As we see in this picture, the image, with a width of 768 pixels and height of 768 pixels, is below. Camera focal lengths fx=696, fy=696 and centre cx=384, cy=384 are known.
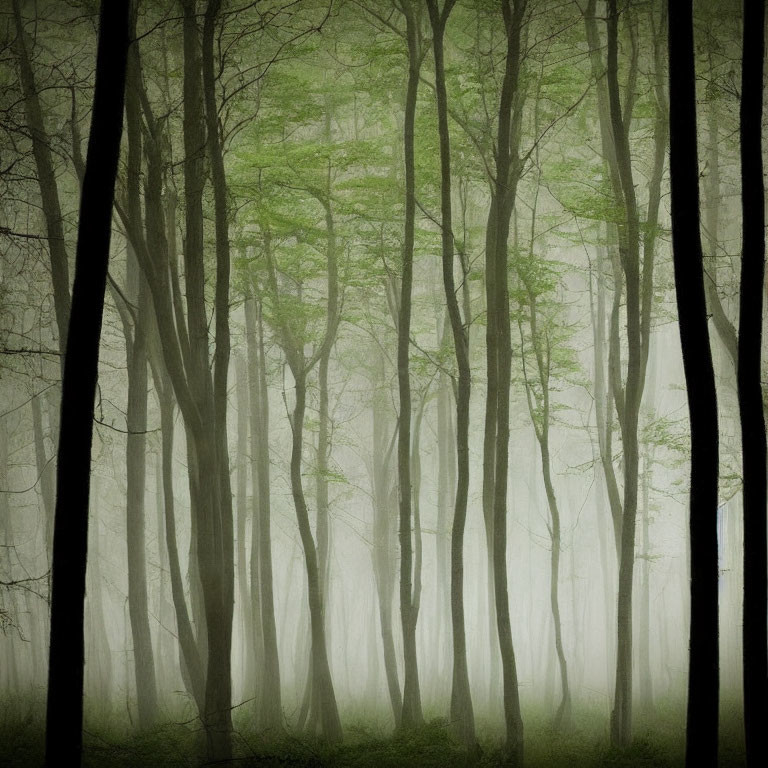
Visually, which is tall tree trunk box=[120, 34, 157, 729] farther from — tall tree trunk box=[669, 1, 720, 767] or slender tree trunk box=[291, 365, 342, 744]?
tall tree trunk box=[669, 1, 720, 767]

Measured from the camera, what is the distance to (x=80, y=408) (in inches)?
184

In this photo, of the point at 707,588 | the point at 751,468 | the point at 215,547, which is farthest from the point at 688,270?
the point at 215,547

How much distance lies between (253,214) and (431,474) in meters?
10.3

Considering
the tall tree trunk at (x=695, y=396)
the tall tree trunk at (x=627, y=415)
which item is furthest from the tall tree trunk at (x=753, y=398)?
the tall tree trunk at (x=627, y=415)

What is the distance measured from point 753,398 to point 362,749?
6364 mm

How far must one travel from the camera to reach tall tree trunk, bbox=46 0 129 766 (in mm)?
4562

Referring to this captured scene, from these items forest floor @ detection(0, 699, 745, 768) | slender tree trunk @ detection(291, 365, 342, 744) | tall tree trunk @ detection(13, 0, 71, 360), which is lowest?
forest floor @ detection(0, 699, 745, 768)

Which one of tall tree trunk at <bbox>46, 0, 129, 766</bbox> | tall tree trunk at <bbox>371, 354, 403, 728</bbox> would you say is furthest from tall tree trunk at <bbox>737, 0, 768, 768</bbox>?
tall tree trunk at <bbox>371, 354, 403, 728</bbox>

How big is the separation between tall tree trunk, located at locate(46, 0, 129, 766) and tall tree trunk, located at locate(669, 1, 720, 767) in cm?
391

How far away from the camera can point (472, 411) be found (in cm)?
1625

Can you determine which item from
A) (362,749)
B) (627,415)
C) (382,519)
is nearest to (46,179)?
(627,415)

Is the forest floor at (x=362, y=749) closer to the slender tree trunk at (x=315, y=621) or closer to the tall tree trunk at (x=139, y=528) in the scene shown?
the slender tree trunk at (x=315, y=621)

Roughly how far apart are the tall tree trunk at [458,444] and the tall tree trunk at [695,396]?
3637mm

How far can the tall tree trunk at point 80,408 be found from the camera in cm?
456
